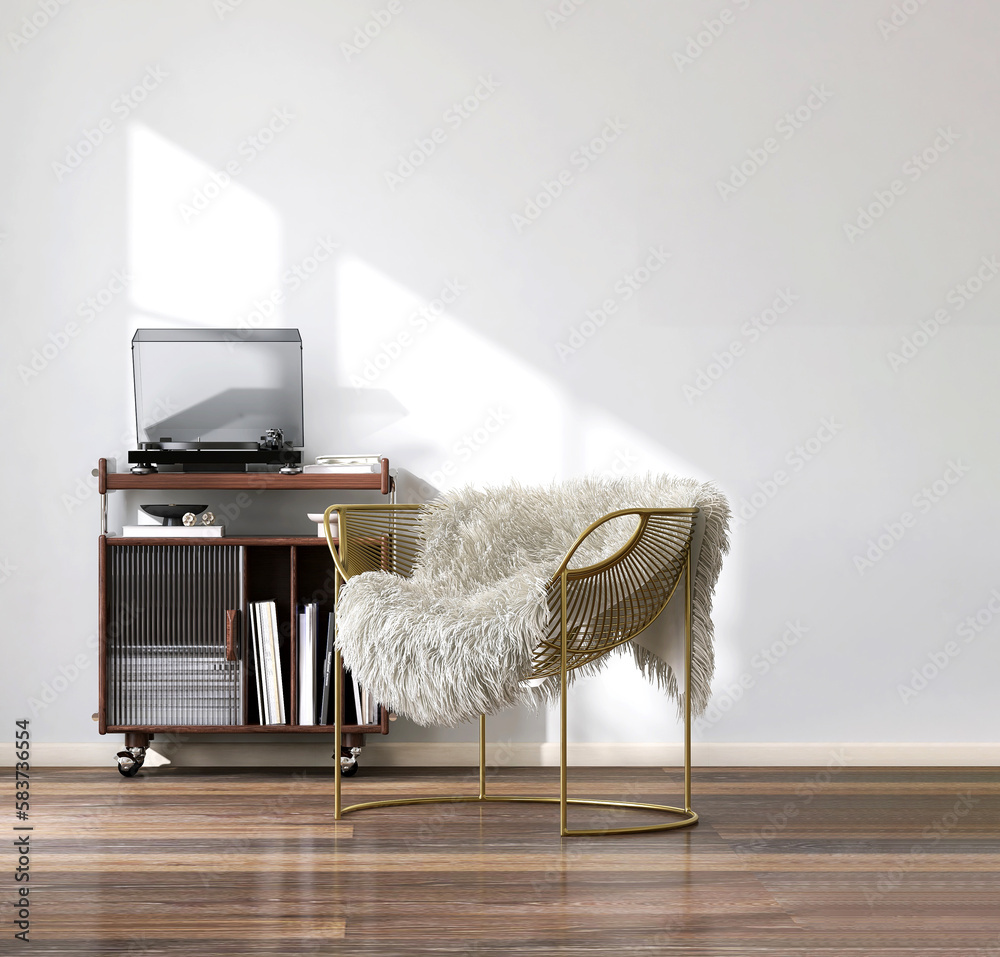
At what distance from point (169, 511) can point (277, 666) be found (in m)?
0.56

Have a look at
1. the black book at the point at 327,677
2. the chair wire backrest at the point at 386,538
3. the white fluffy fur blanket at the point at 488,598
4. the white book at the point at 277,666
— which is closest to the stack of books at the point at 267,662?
the white book at the point at 277,666

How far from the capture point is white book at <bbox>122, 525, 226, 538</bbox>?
287 centimetres

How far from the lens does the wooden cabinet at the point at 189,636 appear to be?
2818mm

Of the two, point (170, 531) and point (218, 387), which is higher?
point (218, 387)

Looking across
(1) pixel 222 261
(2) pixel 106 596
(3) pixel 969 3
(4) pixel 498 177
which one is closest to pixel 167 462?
(2) pixel 106 596

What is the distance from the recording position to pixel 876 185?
10.5 feet

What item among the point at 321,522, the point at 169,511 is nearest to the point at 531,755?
the point at 321,522

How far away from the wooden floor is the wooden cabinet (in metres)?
0.17

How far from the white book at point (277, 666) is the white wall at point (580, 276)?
0.35m

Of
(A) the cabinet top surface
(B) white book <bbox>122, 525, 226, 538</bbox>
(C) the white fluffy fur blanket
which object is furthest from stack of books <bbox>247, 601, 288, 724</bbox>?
(C) the white fluffy fur blanket

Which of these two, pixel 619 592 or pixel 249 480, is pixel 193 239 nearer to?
pixel 249 480

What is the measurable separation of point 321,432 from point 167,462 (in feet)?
1.55

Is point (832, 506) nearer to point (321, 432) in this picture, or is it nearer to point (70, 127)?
point (321, 432)

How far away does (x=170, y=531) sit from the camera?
2875 millimetres
